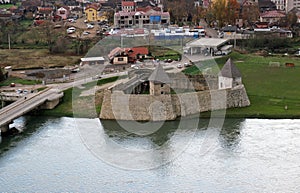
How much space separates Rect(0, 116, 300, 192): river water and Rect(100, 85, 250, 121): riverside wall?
44 centimetres

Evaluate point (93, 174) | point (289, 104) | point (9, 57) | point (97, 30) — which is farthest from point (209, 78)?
point (97, 30)

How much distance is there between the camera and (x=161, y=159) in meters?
13.6

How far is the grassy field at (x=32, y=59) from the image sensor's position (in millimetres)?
26250

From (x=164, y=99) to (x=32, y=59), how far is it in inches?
514

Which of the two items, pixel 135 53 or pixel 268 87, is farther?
pixel 135 53

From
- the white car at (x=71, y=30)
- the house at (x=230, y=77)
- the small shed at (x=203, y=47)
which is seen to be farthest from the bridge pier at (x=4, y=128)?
the white car at (x=71, y=30)

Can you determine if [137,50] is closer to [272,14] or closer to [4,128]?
[4,128]

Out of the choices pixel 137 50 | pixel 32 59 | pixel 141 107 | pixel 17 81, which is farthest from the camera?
pixel 137 50

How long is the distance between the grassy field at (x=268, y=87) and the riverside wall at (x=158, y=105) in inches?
27.5

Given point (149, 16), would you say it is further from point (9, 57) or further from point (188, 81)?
point (188, 81)

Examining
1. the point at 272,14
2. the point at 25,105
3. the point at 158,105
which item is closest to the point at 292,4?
the point at 272,14

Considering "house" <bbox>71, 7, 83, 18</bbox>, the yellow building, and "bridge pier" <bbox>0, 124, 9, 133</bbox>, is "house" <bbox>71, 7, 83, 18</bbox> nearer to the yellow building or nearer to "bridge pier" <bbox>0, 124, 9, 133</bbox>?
the yellow building

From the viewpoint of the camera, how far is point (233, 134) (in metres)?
15.4

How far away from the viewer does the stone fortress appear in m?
16.6
